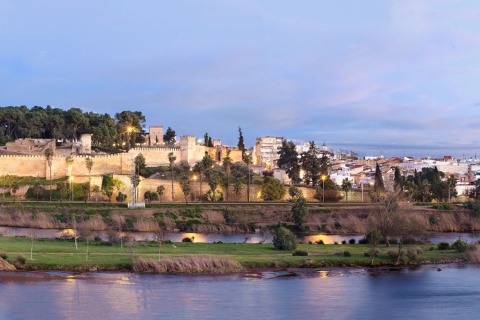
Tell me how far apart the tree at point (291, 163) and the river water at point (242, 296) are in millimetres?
45873

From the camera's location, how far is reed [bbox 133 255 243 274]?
92.0 ft

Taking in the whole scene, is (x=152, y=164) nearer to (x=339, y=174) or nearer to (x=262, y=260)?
(x=339, y=174)

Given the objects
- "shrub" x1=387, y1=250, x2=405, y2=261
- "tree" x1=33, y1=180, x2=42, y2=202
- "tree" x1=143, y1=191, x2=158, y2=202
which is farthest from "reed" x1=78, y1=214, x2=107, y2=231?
"shrub" x1=387, y1=250, x2=405, y2=261

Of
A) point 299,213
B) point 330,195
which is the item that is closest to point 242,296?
point 299,213

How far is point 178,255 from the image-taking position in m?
30.2

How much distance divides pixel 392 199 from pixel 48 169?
41.1 metres

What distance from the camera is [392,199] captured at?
3744 centimetres

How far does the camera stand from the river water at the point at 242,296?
22.9 meters

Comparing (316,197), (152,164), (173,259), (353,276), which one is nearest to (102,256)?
(173,259)

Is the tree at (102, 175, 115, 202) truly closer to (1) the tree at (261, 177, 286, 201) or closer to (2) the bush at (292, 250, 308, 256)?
(1) the tree at (261, 177, 286, 201)

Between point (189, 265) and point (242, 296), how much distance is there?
3.99 metres

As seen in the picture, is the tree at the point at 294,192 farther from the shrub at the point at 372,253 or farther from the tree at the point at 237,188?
the shrub at the point at 372,253

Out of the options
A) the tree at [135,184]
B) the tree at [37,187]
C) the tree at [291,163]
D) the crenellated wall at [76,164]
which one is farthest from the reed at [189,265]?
the tree at [291,163]

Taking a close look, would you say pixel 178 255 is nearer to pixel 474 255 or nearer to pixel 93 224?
pixel 474 255
